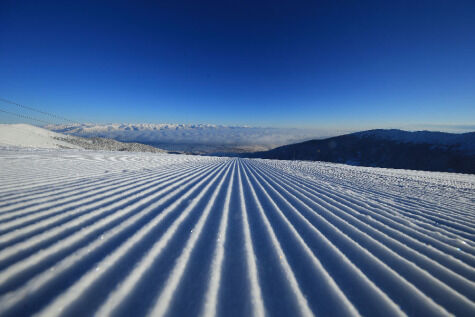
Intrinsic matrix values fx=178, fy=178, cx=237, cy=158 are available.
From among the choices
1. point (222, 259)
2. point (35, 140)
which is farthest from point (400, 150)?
point (35, 140)

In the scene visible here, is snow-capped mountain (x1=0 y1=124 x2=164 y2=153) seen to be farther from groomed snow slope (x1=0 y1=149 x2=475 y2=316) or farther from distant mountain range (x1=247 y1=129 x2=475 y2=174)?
distant mountain range (x1=247 y1=129 x2=475 y2=174)

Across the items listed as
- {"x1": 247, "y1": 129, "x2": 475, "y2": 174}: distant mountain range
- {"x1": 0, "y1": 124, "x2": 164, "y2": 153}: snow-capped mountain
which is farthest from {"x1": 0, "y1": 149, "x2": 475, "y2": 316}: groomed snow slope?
{"x1": 247, "y1": 129, "x2": 475, "y2": 174}: distant mountain range

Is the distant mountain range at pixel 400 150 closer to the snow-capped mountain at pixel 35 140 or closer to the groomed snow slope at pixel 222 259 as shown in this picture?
the groomed snow slope at pixel 222 259

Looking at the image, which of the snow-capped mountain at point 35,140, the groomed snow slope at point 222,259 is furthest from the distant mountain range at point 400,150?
the snow-capped mountain at point 35,140

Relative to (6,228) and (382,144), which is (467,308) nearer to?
(6,228)

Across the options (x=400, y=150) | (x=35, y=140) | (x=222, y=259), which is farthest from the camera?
(x=400, y=150)

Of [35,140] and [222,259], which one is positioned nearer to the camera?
[222,259]

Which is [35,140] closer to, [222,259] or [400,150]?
[222,259]
